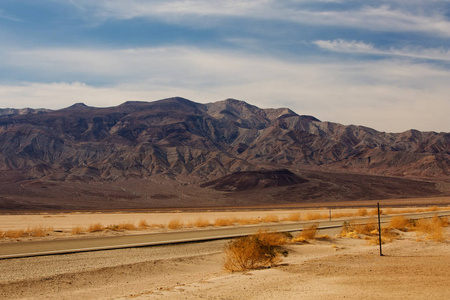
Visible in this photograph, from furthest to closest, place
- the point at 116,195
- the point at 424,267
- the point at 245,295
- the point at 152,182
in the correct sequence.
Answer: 1. the point at 152,182
2. the point at 116,195
3. the point at 424,267
4. the point at 245,295

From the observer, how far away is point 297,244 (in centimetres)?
2200

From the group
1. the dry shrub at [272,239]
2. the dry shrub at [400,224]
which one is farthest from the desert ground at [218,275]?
the dry shrub at [400,224]

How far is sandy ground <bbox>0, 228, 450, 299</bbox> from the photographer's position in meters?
11.7

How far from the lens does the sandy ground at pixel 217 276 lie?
1170cm

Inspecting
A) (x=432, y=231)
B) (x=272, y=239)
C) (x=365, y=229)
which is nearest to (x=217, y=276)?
(x=272, y=239)

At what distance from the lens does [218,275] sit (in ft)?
48.1

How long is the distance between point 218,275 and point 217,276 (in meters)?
0.26

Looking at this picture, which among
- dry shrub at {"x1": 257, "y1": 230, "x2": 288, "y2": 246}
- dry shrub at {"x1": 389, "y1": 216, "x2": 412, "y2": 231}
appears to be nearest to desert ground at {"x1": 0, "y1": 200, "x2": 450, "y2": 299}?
dry shrub at {"x1": 257, "y1": 230, "x2": 288, "y2": 246}

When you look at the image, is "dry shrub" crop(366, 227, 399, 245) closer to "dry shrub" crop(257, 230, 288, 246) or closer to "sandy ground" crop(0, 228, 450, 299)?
"sandy ground" crop(0, 228, 450, 299)

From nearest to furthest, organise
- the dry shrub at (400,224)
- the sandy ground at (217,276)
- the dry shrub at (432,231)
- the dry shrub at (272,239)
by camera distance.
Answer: the sandy ground at (217,276)
the dry shrub at (272,239)
the dry shrub at (432,231)
the dry shrub at (400,224)

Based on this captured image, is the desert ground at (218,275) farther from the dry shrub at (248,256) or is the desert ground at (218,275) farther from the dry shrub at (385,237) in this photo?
the dry shrub at (385,237)

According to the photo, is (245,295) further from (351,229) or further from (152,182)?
(152,182)

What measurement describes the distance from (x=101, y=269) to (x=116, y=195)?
104 meters

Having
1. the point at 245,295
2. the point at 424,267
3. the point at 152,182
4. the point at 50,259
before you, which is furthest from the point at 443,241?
the point at 152,182
